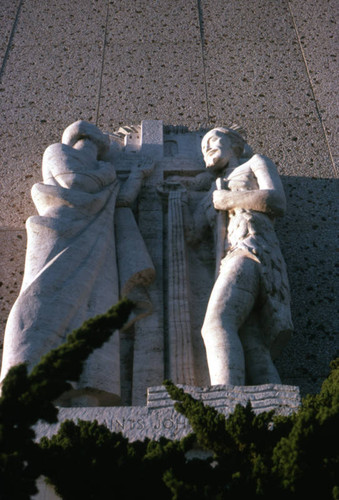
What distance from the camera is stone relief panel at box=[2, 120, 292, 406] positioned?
3.19 meters

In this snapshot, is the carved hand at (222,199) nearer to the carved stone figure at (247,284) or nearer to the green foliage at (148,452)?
the carved stone figure at (247,284)

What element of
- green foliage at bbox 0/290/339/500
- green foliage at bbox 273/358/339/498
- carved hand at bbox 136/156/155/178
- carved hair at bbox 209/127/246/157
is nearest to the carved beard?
carved hair at bbox 209/127/246/157

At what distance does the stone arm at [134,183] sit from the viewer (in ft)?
13.8

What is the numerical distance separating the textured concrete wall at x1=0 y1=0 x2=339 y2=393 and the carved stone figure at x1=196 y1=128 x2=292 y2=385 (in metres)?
0.53

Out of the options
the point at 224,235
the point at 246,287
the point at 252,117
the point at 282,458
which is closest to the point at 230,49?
the point at 252,117

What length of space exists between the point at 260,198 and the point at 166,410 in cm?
158

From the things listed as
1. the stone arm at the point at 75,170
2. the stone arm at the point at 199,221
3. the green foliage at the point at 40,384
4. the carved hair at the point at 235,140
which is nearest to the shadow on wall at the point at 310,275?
the carved hair at the point at 235,140

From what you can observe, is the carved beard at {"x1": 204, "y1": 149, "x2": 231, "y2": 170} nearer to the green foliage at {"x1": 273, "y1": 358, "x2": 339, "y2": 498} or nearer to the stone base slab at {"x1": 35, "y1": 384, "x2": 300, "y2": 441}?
the stone base slab at {"x1": 35, "y1": 384, "x2": 300, "y2": 441}

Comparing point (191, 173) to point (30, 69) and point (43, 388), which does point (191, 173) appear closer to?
point (30, 69)

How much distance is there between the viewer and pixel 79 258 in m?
3.51

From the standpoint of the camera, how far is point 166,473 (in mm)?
1666

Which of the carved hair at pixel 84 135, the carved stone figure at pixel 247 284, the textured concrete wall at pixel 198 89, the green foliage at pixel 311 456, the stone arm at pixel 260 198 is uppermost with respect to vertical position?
the textured concrete wall at pixel 198 89

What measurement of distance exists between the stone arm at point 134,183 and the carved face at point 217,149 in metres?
0.41

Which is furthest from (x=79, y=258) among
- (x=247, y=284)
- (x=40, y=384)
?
(x=40, y=384)
